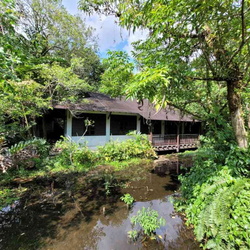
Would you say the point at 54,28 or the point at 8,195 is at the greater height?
the point at 54,28

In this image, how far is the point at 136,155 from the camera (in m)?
10.1

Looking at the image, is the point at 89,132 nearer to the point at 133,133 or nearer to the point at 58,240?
the point at 133,133

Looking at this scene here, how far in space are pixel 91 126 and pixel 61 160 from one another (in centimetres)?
349

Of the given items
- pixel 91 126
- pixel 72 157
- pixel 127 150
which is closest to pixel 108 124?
pixel 91 126

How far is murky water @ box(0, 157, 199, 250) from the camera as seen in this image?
332 centimetres

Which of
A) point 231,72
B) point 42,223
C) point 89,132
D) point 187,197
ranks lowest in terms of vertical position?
point 42,223

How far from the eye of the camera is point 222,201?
300cm

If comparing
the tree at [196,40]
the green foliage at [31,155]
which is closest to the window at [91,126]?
the green foliage at [31,155]

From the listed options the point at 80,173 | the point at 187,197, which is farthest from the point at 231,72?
the point at 80,173

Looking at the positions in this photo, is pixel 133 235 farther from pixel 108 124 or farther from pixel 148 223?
pixel 108 124

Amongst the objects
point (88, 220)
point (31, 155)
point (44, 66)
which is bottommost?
point (88, 220)

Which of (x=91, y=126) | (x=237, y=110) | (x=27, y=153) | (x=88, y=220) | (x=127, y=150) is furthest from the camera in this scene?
(x=91, y=126)

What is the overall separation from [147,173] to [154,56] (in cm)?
612

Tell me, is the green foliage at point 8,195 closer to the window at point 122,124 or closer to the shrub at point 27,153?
the shrub at point 27,153
